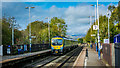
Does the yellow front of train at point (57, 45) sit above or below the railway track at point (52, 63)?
above

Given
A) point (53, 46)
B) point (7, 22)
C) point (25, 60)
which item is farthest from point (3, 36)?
point (25, 60)

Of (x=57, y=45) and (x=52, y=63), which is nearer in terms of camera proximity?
(x=52, y=63)

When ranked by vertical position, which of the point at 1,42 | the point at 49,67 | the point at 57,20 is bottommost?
the point at 49,67

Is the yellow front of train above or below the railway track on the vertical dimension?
above

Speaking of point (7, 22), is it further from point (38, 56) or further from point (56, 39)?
point (38, 56)

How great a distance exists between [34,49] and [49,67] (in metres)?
25.1

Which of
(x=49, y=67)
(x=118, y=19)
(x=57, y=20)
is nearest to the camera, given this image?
(x=49, y=67)

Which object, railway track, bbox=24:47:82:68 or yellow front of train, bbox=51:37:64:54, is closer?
railway track, bbox=24:47:82:68

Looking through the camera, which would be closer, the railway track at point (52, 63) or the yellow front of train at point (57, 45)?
the railway track at point (52, 63)

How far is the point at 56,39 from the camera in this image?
97.6ft

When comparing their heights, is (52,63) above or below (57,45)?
below

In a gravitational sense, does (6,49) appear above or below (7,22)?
below

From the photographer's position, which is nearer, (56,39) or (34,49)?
(56,39)

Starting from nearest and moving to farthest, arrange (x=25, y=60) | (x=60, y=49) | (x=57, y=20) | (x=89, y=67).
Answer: (x=89, y=67) → (x=25, y=60) → (x=60, y=49) → (x=57, y=20)
